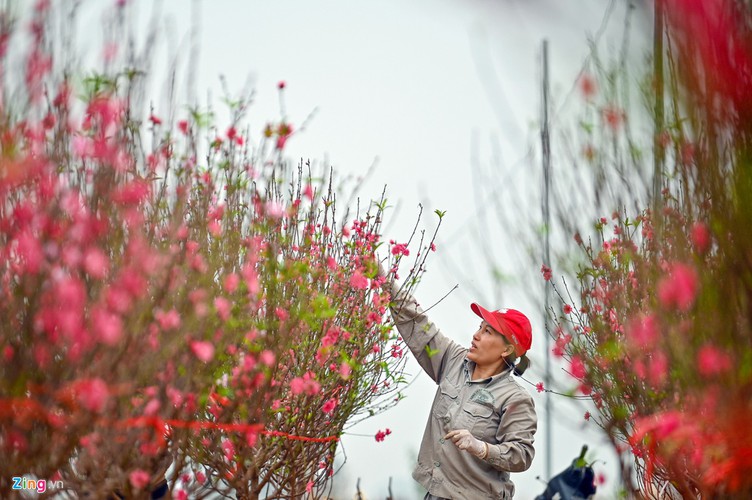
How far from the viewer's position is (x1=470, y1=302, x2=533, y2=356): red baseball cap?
15.8 ft

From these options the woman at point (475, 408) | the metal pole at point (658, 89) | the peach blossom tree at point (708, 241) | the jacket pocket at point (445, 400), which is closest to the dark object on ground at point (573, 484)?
the woman at point (475, 408)

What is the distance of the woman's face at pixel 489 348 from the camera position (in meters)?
4.91

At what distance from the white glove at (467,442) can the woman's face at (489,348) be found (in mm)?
590

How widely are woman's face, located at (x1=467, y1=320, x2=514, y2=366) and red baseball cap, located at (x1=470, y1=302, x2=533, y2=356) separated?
54mm

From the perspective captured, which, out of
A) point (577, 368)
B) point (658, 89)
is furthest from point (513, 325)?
point (658, 89)

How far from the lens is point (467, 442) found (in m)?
4.31

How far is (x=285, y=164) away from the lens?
4.50 m

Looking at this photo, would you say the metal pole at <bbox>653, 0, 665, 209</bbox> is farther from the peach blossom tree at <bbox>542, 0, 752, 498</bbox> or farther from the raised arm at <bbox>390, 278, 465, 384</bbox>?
the raised arm at <bbox>390, 278, 465, 384</bbox>

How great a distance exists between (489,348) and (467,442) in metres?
0.74

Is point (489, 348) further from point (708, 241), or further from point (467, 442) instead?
point (708, 241)

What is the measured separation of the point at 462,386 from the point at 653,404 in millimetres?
1502

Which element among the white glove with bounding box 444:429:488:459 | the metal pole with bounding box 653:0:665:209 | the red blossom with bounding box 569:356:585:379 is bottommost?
the white glove with bounding box 444:429:488:459

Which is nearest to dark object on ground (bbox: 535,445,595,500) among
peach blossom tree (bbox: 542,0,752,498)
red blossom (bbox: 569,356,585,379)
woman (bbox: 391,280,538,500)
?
woman (bbox: 391,280,538,500)

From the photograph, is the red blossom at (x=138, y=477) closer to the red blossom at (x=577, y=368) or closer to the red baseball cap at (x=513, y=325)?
the red blossom at (x=577, y=368)
